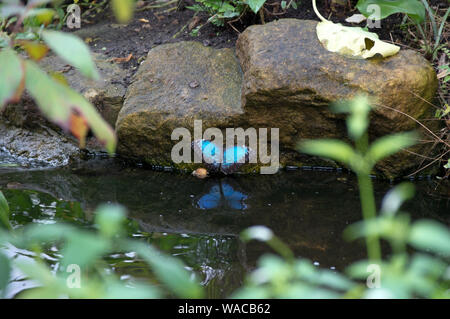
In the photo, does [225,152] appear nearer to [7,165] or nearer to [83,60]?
[7,165]

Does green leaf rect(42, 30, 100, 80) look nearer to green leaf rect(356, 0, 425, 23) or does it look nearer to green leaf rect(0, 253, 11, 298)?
green leaf rect(0, 253, 11, 298)

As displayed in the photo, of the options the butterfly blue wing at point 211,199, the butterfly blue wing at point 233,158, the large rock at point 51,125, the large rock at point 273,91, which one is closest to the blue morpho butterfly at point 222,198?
the butterfly blue wing at point 211,199

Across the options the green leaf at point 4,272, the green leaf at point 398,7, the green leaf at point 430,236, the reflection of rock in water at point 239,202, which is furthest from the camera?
the green leaf at point 398,7

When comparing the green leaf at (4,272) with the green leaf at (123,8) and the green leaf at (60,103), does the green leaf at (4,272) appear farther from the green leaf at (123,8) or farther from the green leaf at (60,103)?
the green leaf at (123,8)

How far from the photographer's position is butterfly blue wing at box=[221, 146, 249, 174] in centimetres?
318

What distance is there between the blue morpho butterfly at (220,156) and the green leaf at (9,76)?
2354 millimetres

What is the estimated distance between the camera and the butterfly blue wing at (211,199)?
2.75 meters

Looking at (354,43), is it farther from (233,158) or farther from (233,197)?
(233,197)

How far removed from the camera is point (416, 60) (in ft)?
9.66

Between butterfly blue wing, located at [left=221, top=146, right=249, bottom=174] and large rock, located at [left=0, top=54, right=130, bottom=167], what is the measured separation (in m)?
0.90

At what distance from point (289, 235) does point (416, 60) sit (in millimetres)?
1384

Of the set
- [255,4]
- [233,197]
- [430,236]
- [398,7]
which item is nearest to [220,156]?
[233,197]

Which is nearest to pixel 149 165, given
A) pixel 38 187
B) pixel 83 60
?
pixel 38 187

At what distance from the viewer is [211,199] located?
2844 millimetres
